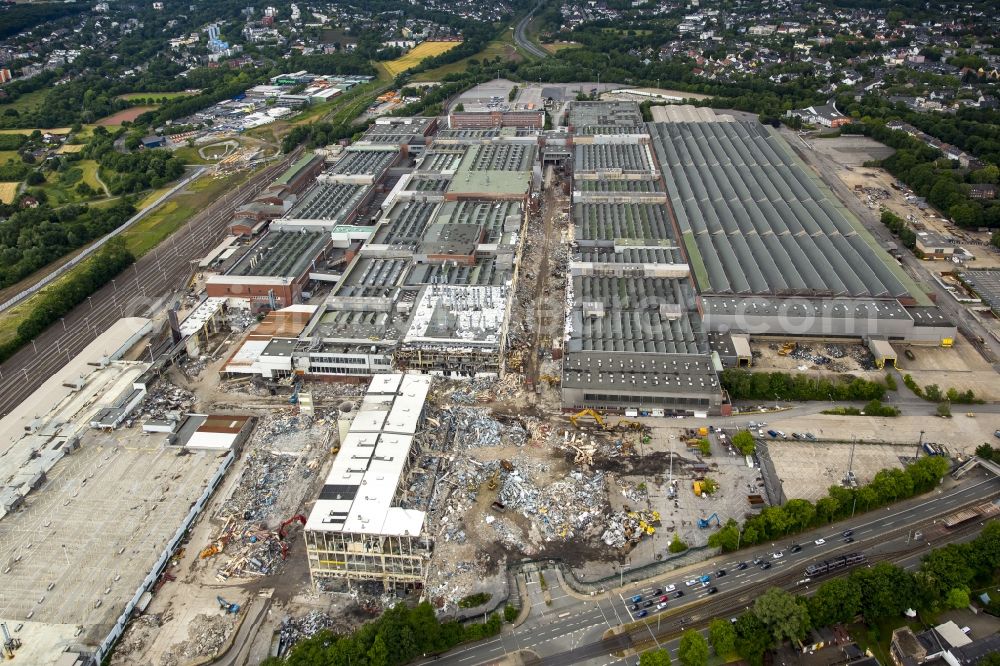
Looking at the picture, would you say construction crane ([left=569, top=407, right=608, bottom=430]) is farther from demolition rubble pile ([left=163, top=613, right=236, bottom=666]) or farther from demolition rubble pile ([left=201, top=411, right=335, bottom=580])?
demolition rubble pile ([left=163, top=613, right=236, bottom=666])

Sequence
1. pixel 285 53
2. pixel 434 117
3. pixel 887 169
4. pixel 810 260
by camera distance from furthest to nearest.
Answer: pixel 285 53 < pixel 434 117 < pixel 887 169 < pixel 810 260

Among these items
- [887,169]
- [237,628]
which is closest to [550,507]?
[237,628]

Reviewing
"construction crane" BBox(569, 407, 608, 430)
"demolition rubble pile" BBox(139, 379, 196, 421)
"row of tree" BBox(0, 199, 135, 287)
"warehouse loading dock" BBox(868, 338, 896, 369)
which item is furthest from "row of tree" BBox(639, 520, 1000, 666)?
"row of tree" BBox(0, 199, 135, 287)

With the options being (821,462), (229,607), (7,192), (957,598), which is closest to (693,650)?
(957,598)

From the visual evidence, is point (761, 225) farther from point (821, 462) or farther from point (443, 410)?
point (443, 410)

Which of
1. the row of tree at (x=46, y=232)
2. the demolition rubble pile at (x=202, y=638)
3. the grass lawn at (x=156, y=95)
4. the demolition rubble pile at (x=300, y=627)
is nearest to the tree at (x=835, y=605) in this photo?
the demolition rubble pile at (x=300, y=627)

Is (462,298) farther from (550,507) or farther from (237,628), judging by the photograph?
(237,628)

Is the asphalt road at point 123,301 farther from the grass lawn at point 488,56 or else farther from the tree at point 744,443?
the grass lawn at point 488,56
